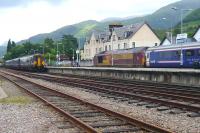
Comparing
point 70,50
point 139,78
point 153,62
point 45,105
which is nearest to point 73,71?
Answer: point 153,62

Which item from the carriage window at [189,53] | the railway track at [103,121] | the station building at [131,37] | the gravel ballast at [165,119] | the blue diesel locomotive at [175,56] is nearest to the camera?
the railway track at [103,121]

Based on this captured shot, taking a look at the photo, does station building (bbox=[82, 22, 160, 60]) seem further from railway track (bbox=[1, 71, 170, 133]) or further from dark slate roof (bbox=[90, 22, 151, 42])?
railway track (bbox=[1, 71, 170, 133])

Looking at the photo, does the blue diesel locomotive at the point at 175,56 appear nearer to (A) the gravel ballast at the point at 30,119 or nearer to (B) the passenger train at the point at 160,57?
(B) the passenger train at the point at 160,57

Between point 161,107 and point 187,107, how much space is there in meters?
1.29

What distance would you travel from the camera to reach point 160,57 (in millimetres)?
51688

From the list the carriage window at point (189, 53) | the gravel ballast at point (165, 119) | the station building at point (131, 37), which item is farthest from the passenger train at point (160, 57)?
the station building at point (131, 37)

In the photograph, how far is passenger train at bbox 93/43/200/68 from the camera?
1714 inches

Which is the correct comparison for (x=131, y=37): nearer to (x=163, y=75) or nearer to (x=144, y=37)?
(x=144, y=37)

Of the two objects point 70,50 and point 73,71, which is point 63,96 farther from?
point 70,50

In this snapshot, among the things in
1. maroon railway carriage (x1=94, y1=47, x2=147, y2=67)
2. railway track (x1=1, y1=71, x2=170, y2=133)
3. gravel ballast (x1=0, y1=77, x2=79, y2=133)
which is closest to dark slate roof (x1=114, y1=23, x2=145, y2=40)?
maroon railway carriage (x1=94, y1=47, x2=147, y2=67)

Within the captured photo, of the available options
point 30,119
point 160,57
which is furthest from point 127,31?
point 30,119

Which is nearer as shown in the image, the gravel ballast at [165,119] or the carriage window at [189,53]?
the gravel ballast at [165,119]

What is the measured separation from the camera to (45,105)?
17.5m

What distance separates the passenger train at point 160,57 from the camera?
4353cm
